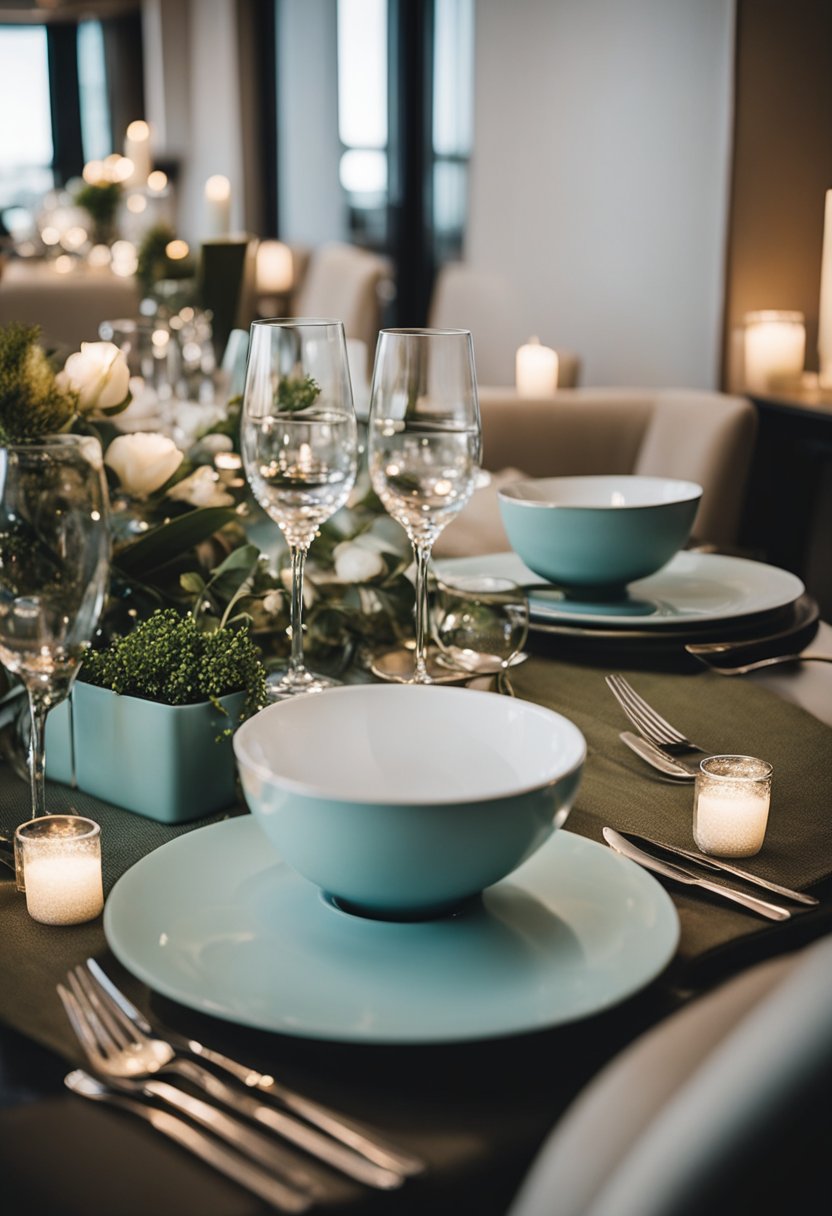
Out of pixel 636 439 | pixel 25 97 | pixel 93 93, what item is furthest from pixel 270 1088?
pixel 25 97

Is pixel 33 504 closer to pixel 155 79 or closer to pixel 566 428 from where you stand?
pixel 566 428

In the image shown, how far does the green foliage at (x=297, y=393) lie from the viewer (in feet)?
2.74

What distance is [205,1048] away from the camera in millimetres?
498

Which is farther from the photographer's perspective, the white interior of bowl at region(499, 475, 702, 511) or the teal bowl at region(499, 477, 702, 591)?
the white interior of bowl at region(499, 475, 702, 511)

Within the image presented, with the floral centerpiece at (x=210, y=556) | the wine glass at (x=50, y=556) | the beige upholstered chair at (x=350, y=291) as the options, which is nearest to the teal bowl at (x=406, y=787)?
the wine glass at (x=50, y=556)

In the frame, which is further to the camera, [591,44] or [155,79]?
[155,79]

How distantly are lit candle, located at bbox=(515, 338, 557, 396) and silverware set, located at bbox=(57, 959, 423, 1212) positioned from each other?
2.25 metres

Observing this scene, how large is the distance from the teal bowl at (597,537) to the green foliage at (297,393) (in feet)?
0.96

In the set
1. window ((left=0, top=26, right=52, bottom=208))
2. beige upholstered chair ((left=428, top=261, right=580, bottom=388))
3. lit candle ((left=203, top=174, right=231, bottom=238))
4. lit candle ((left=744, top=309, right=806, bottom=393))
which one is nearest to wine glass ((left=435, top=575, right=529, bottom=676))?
lit candle ((left=744, top=309, right=806, bottom=393))

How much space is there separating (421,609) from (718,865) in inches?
12.9

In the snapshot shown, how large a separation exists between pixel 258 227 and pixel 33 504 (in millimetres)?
7059

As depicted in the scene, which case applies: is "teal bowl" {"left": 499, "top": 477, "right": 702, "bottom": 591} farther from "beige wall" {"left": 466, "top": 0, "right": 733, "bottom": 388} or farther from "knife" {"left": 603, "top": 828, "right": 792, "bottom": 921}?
"beige wall" {"left": 466, "top": 0, "right": 733, "bottom": 388}

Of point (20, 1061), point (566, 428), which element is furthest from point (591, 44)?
point (20, 1061)

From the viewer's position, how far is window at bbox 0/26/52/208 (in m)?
10.8
